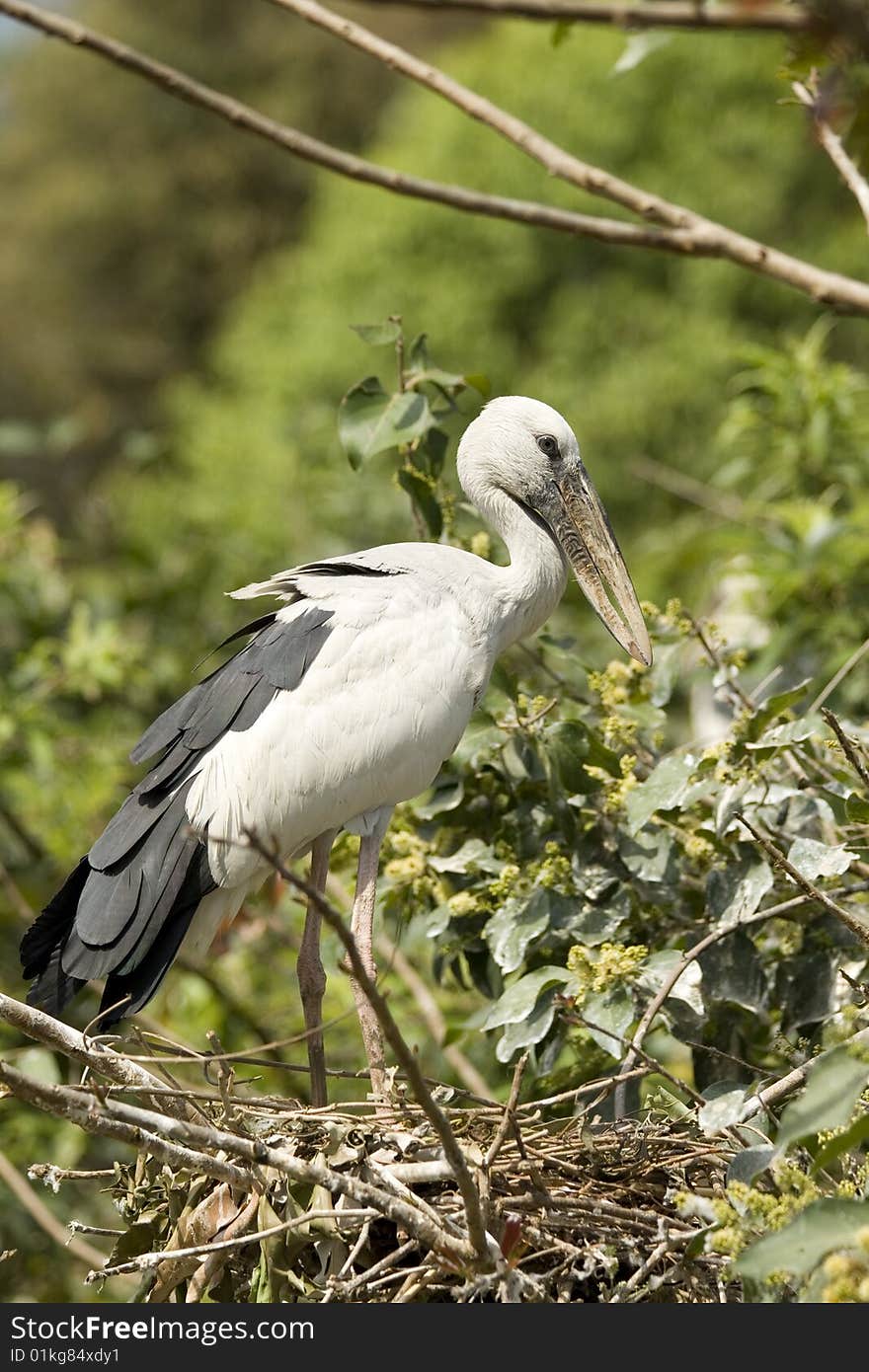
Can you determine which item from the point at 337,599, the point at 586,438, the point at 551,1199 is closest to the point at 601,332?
the point at 586,438

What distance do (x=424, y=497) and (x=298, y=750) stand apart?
0.73 meters

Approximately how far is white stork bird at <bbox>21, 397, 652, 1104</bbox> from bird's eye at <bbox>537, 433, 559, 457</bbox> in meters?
0.33

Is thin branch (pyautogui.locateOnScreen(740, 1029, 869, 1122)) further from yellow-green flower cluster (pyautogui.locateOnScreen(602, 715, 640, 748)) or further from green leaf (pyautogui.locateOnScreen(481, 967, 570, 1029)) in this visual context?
yellow-green flower cluster (pyautogui.locateOnScreen(602, 715, 640, 748))

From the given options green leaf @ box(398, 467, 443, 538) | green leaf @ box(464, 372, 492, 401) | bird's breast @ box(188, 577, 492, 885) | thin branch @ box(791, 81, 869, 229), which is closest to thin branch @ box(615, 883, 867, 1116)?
bird's breast @ box(188, 577, 492, 885)

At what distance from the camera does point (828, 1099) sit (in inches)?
70.3

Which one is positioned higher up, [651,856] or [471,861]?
[651,856]

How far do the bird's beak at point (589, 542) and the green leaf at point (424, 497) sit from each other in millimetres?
263

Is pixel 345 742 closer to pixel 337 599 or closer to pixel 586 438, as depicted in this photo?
pixel 337 599

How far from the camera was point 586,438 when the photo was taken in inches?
603

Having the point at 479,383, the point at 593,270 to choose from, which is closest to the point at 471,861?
the point at 479,383

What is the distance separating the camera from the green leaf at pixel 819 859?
2.81 metres

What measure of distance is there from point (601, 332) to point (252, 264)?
1393cm

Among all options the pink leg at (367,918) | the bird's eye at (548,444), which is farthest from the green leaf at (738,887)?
the bird's eye at (548,444)

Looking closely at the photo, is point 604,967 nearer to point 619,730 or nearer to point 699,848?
point 699,848
